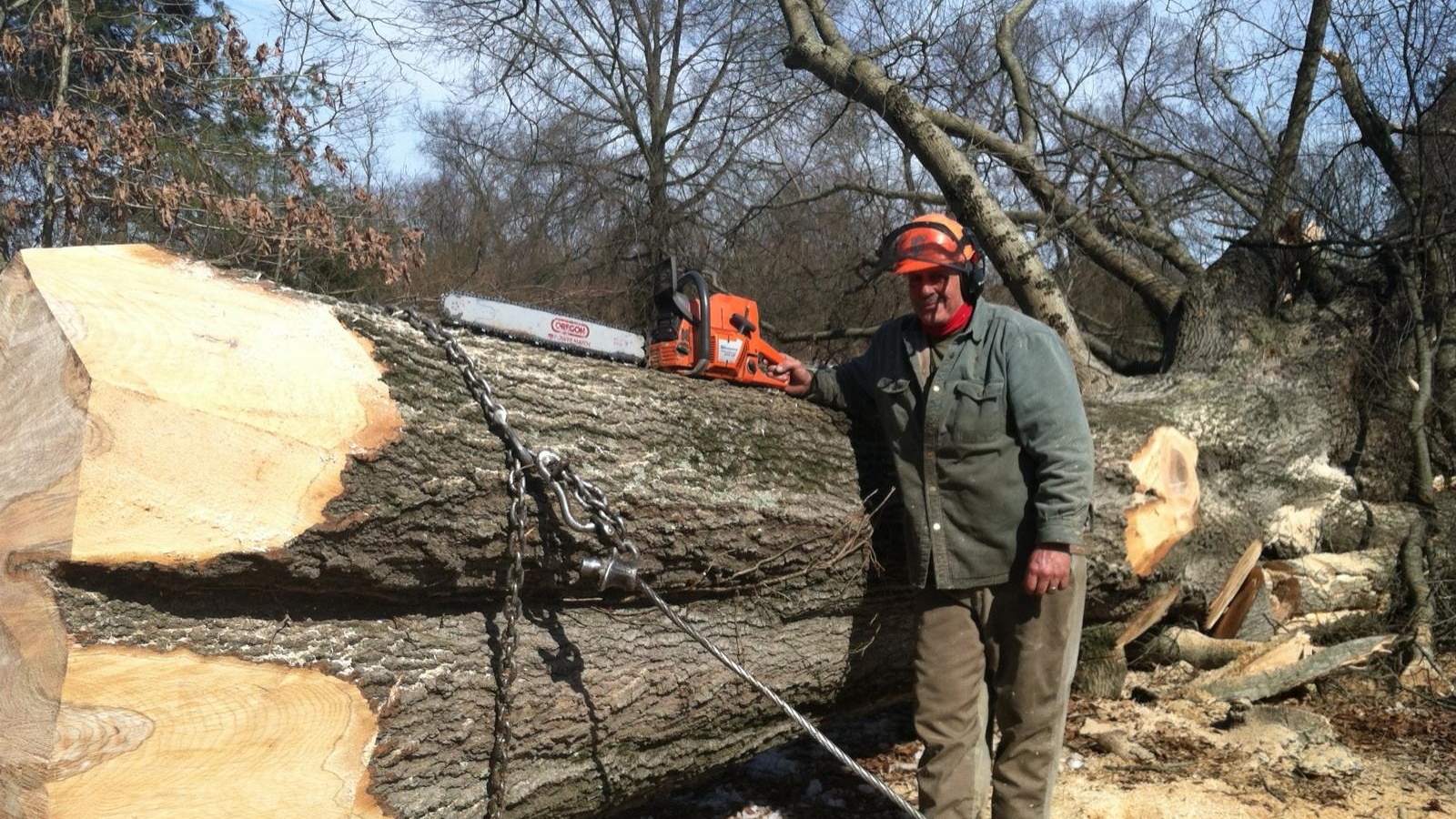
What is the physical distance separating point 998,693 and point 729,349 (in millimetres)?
1538

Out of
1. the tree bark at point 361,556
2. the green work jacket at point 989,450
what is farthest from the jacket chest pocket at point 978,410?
the tree bark at point 361,556

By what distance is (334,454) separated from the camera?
230 cm

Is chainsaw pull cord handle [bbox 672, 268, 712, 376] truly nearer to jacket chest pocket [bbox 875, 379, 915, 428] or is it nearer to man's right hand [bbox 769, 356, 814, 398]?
man's right hand [bbox 769, 356, 814, 398]

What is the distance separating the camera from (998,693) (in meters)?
3.33

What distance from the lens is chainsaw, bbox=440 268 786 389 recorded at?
3340mm

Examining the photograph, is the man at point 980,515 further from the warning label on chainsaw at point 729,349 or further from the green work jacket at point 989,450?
the warning label on chainsaw at point 729,349

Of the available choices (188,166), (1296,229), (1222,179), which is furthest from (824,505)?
(188,166)

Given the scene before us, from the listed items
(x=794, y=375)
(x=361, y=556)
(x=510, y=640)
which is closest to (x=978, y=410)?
(x=794, y=375)

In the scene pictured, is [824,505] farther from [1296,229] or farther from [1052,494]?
[1296,229]

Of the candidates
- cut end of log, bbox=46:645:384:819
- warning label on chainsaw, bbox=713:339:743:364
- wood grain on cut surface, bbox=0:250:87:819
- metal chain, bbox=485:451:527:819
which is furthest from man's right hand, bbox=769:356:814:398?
wood grain on cut surface, bbox=0:250:87:819

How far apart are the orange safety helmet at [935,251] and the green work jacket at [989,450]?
0.12 metres

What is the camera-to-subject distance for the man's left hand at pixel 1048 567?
307 cm

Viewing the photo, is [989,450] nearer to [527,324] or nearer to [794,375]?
[794,375]

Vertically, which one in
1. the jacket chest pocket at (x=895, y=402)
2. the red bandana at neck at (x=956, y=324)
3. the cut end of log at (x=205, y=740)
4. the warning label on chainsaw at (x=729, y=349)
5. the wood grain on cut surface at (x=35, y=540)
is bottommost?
the cut end of log at (x=205, y=740)
